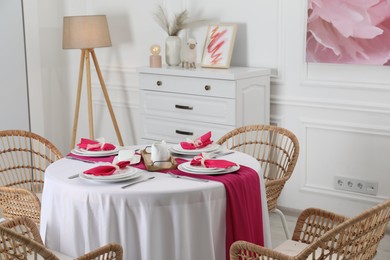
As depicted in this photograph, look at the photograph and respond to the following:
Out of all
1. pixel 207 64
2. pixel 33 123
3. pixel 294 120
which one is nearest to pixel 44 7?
pixel 33 123

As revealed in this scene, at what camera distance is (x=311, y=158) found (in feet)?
15.1

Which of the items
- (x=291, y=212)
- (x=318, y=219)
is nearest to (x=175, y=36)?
(x=291, y=212)

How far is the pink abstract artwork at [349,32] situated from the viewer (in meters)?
4.09

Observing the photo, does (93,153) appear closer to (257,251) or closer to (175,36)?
(257,251)

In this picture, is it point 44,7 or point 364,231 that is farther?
point 44,7

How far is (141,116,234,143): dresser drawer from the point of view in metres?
4.49

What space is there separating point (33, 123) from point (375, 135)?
2.90 meters

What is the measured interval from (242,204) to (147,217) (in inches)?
17.7

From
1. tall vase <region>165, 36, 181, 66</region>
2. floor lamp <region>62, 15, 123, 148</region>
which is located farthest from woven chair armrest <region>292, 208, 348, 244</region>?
floor lamp <region>62, 15, 123, 148</region>

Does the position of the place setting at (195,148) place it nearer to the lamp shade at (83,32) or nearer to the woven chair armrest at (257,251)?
the woven chair armrest at (257,251)

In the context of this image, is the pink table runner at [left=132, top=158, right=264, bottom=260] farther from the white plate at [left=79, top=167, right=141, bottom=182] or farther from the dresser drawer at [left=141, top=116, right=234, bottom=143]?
the dresser drawer at [left=141, top=116, right=234, bottom=143]

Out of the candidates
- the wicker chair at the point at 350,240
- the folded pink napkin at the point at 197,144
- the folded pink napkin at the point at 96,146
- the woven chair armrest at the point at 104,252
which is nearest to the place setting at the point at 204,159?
the folded pink napkin at the point at 197,144

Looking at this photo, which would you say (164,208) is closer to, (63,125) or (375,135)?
(375,135)

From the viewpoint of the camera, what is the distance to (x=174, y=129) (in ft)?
15.5
